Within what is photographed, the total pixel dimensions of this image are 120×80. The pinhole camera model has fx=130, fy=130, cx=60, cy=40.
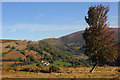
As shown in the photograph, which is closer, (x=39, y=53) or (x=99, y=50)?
(x=99, y=50)

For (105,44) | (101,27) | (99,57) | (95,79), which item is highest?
(101,27)

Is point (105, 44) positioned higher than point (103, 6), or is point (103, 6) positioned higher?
point (103, 6)

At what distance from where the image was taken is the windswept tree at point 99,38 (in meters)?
20.6

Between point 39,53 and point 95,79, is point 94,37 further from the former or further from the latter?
point 39,53

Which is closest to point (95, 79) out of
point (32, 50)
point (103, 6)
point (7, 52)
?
point (103, 6)

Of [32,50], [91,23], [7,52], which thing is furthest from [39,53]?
[91,23]

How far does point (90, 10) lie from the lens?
71.1 ft

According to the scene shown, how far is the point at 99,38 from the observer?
2067 centimetres

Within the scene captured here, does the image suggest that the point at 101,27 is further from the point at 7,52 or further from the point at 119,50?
the point at 7,52

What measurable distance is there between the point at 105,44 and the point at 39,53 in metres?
170

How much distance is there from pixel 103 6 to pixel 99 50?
7.31 metres

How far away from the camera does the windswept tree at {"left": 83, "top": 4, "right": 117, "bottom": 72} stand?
20.6 meters

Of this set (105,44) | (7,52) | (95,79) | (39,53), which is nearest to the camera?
(95,79)

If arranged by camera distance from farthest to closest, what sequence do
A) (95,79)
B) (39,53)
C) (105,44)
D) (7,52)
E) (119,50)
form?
(39,53), (7,52), (119,50), (105,44), (95,79)
